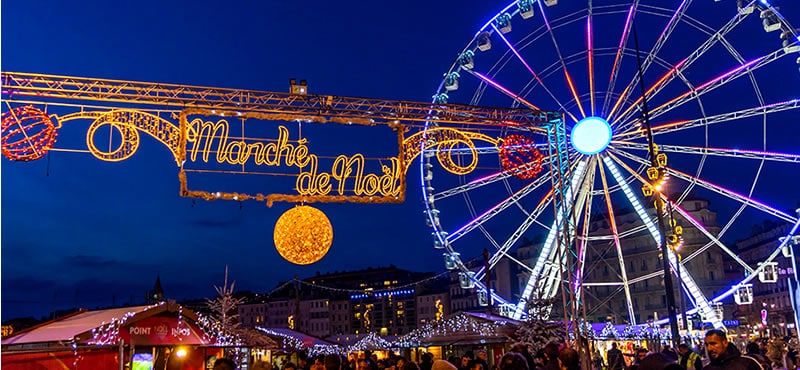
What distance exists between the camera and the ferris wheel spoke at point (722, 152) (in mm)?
25984

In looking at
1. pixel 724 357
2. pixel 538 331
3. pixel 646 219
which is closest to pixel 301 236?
pixel 724 357

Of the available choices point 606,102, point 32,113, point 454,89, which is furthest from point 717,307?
point 32,113

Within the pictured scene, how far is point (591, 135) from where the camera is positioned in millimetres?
25797

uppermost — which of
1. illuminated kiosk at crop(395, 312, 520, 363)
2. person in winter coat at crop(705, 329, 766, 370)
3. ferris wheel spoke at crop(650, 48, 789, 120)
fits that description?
ferris wheel spoke at crop(650, 48, 789, 120)

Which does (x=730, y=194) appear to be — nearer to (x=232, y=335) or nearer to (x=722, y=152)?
(x=722, y=152)

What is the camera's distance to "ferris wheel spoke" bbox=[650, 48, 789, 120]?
2517 cm

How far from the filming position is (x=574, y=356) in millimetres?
8594

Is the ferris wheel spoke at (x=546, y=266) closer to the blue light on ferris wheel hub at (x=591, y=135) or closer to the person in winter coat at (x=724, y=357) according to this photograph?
the blue light on ferris wheel hub at (x=591, y=135)

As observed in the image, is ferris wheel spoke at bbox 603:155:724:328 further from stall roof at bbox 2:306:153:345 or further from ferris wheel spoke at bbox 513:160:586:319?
stall roof at bbox 2:306:153:345

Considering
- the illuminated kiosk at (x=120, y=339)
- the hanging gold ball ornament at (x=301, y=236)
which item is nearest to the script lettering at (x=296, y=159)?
the hanging gold ball ornament at (x=301, y=236)

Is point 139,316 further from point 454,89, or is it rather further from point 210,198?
point 454,89

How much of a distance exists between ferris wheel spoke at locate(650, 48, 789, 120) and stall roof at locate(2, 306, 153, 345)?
19.8 m

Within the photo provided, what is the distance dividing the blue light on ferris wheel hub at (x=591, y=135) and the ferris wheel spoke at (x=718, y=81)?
2.52 metres

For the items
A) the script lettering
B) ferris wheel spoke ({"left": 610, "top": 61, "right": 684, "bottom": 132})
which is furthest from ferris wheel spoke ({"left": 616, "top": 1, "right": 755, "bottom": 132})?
the script lettering
